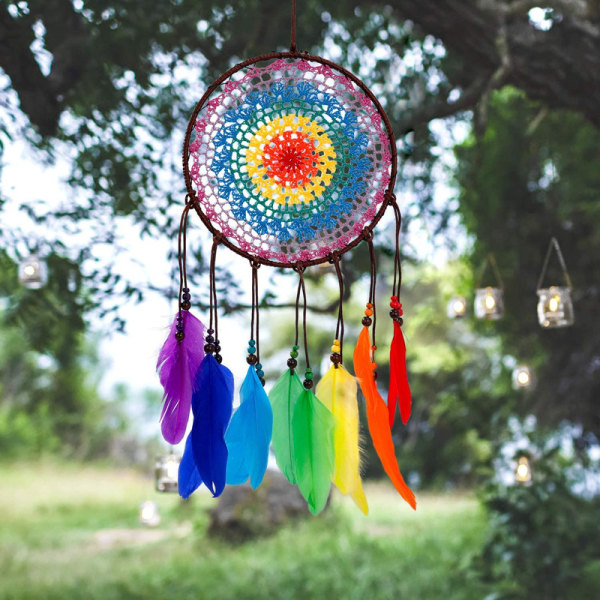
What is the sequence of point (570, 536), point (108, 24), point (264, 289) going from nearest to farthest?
point (108, 24) < point (264, 289) < point (570, 536)

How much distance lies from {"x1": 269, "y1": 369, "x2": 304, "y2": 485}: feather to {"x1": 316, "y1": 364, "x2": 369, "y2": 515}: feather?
5 centimetres

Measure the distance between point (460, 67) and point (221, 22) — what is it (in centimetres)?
92

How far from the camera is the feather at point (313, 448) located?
117cm

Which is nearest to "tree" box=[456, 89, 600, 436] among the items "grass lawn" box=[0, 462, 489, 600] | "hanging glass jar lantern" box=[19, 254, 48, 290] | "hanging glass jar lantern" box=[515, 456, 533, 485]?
"hanging glass jar lantern" box=[515, 456, 533, 485]

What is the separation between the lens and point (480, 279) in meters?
2.85

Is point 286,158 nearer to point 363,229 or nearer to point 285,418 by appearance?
point 363,229

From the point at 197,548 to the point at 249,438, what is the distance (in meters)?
2.10

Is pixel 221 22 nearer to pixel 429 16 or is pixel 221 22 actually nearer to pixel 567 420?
pixel 429 16

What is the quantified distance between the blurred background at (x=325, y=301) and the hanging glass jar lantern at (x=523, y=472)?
10 mm

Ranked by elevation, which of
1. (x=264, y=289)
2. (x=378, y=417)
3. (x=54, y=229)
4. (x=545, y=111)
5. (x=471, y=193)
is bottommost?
(x=378, y=417)

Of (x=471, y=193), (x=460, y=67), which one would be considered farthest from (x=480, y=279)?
(x=460, y=67)

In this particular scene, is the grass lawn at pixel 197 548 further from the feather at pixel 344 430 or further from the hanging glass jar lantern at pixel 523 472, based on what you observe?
the feather at pixel 344 430

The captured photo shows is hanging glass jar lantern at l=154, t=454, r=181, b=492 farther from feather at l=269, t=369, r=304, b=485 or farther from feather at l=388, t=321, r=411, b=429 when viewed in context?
feather at l=388, t=321, r=411, b=429

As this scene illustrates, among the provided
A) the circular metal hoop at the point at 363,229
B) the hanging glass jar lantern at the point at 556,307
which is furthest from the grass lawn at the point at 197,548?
the circular metal hoop at the point at 363,229
